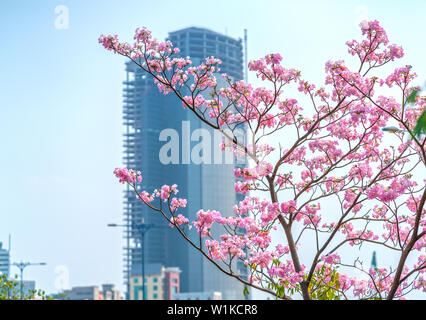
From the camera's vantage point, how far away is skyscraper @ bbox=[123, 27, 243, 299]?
163 metres

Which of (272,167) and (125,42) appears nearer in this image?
(272,167)

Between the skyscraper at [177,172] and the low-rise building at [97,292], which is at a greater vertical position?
the skyscraper at [177,172]

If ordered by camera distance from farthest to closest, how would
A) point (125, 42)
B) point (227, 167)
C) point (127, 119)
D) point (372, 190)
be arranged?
point (127, 119)
point (227, 167)
point (125, 42)
point (372, 190)

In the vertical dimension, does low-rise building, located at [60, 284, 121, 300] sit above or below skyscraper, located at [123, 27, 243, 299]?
below

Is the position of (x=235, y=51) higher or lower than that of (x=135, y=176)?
higher

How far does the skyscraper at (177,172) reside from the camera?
163000mm

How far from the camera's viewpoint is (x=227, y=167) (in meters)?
170

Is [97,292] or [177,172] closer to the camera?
[97,292]

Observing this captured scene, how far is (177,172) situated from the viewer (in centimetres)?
17075

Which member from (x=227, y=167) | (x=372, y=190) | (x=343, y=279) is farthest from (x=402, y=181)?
(x=227, y=167)

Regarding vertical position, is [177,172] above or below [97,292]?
above

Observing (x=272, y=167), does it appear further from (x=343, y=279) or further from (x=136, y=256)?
(x=136, y=256)
